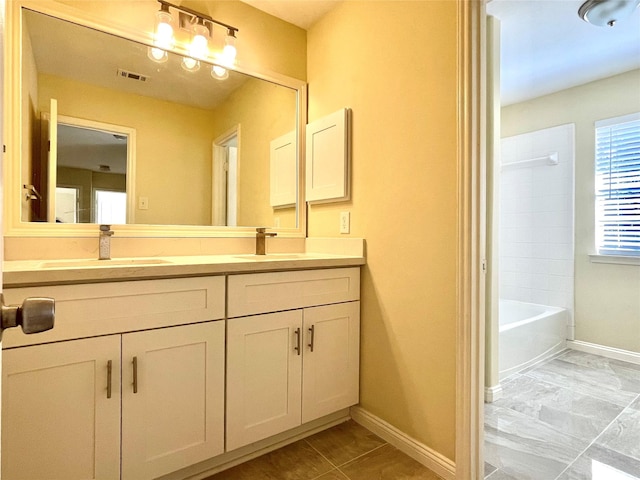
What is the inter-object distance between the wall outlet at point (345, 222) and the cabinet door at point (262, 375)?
570mm

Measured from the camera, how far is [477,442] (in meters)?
1.40

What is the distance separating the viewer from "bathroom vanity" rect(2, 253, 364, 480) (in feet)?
3.65

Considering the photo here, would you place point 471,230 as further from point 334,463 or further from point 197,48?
point 197,48

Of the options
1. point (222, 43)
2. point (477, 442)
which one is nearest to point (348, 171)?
point (222, 43)

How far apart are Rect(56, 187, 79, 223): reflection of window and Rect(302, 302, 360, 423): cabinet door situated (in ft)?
3.78

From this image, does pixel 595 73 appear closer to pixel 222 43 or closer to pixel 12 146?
pixel 222 43

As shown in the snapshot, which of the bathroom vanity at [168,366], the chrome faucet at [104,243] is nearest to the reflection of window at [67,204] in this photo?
the chrome faucet at [104,243]

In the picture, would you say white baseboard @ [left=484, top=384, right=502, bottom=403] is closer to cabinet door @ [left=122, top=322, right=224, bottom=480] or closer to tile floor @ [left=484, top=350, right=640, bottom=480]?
tile floor @ [left=484, top=350, right=640, bottom=480]

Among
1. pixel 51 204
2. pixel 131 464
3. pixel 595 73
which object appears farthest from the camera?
pixel 595 73

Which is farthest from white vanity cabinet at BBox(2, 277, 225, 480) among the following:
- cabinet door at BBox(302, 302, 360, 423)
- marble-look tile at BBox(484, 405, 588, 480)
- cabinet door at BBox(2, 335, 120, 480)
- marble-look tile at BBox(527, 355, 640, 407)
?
marble-look tile at BBox(527, 355, 640, 407)

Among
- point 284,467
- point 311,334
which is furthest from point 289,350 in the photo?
point 284,467

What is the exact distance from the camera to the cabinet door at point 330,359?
1692 mm

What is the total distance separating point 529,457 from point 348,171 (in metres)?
1.61

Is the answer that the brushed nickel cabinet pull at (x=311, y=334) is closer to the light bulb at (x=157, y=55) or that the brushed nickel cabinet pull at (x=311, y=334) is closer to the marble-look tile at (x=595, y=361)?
the light bulb at (x=157, y=55)
